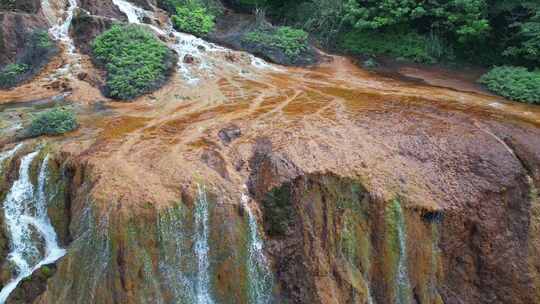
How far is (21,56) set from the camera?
13031mm

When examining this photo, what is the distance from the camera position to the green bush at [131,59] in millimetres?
11703

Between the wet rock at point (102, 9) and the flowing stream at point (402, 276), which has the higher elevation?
the wet rock at point (102, 9)

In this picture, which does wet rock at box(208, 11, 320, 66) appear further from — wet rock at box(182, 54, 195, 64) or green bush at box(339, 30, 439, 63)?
wet rock at box(182, 54, 195, 64)

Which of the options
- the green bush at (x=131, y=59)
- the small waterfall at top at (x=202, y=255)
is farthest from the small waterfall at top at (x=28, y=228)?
the green bush at (x=131, y=59)

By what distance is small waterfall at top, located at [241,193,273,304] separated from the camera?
721cm

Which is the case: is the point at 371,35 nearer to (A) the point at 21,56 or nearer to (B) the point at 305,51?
(B) the point at 305,51

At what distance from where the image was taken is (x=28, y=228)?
7.60 metres

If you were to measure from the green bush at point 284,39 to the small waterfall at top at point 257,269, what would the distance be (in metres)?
9.24

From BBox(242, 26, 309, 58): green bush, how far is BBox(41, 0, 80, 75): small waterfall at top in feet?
19.2

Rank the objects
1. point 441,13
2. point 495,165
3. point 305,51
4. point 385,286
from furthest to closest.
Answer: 1. point 305,51
2. point 441,13
3. point 495,165
4. point 385,286

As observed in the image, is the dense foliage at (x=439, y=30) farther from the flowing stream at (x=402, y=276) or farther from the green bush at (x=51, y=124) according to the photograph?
the green bush at (x=51, y=124)

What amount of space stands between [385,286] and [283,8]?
45.2ft

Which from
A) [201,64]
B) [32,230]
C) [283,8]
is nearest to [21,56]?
[201,64]

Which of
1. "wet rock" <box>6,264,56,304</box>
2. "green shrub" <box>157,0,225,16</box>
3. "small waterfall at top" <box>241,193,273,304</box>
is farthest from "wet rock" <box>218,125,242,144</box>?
"green shrub" <box>157,0,225,16</box>
